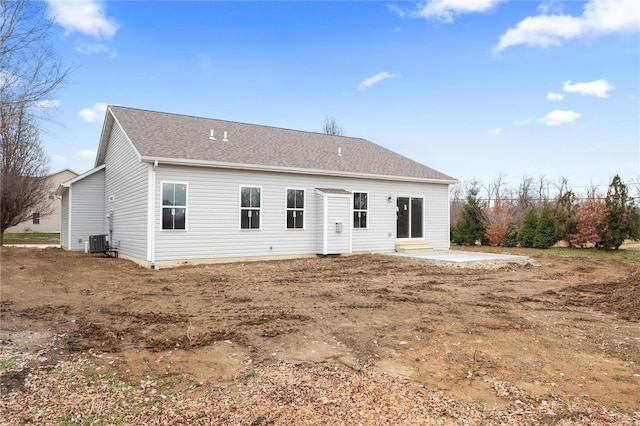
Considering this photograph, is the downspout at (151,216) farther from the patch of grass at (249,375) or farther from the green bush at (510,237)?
the green bush at (510,237)

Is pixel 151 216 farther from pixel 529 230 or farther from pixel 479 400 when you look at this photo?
pixel 529 230

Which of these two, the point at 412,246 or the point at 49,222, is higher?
the point at 49,222

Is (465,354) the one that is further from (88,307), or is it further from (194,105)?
(194,105)

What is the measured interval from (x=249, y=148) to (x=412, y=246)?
761cm

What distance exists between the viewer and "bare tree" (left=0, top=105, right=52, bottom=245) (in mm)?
20578

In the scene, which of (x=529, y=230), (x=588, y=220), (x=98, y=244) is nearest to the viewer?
(x=98, y=244)

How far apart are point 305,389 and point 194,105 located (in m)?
24.9

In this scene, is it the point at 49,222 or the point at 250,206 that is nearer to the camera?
the point at 250,206

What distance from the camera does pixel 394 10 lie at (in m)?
14.6

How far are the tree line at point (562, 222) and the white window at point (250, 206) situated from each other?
12718 millimetres

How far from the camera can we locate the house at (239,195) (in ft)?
40.0

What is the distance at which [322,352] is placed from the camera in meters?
4.58

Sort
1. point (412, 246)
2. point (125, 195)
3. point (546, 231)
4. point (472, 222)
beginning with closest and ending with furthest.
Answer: point (125, 195)
point (412, 246)
point (546, 231)
point (472, 222)

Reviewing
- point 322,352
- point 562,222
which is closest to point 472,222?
point 562,222
